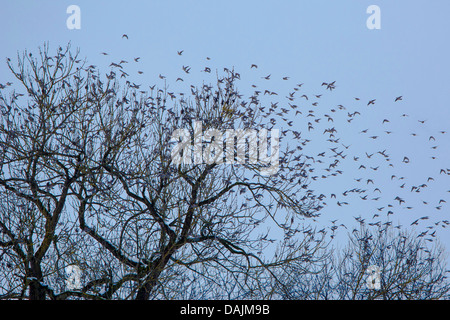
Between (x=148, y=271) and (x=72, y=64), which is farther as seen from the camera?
(x=72, y=64)

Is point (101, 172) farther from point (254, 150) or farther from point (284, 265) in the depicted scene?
point (284, 265)

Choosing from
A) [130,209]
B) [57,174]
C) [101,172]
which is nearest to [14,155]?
[57,174]

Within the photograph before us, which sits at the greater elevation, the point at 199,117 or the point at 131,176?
the point at 199,117

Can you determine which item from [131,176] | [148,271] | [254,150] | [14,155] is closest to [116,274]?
[148,271]

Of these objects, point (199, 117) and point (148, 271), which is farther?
point (199, 117)

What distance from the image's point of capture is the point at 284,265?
43.7 feet

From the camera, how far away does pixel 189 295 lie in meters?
16.7

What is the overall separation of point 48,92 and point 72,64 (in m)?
0.98

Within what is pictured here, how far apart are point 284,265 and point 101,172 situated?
5.35 metres
